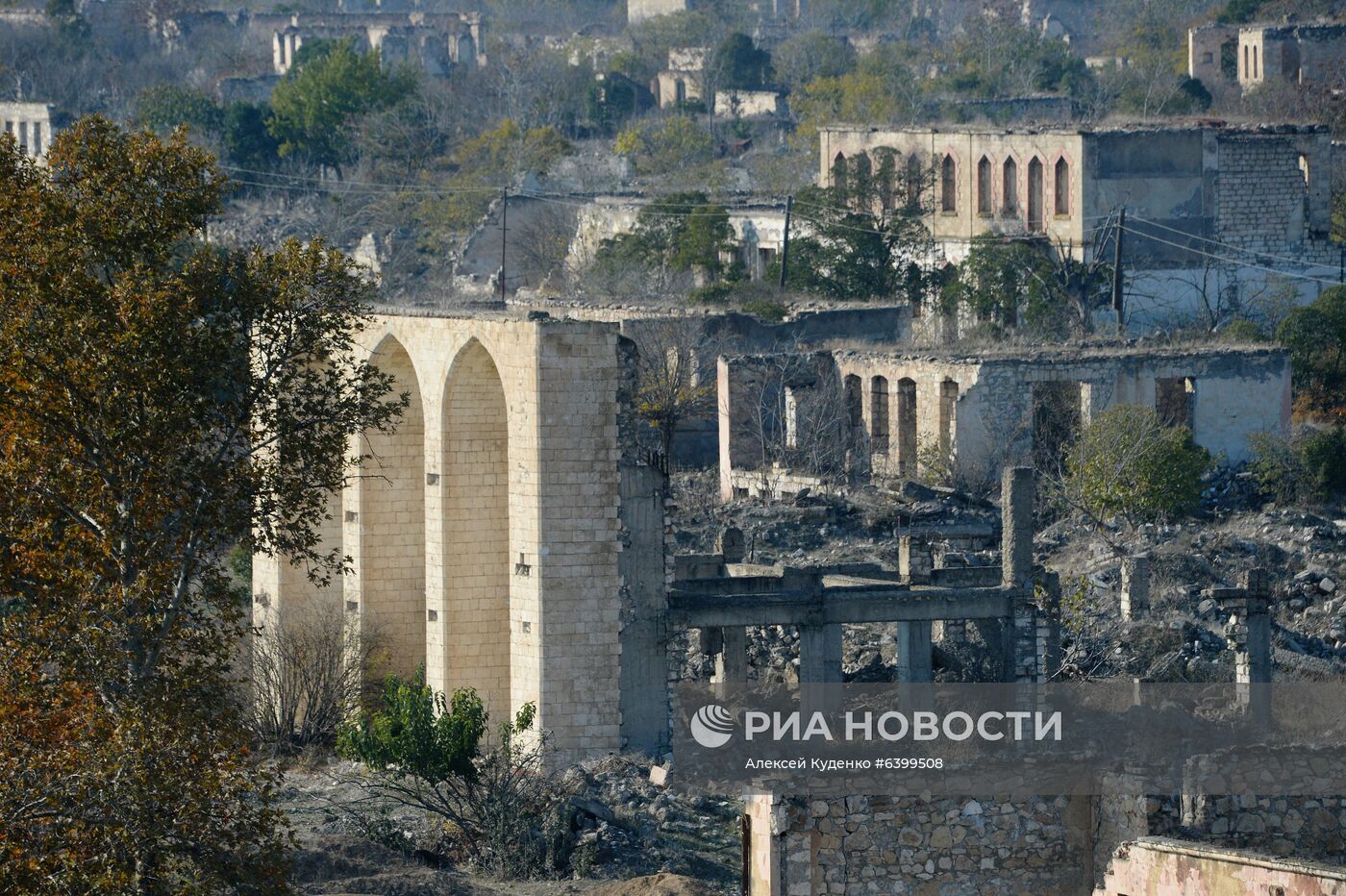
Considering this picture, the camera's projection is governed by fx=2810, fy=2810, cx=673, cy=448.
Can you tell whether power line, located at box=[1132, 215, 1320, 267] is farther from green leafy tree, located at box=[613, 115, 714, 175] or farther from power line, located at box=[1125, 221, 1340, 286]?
green leafy tree, located at box=[613, 115, 714, 175]

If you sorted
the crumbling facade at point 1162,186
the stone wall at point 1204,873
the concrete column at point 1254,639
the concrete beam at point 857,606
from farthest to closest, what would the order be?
the crumbling facade at point 1162,186
the concrete beam at point 857,606
the concrete column at point 1254,639
the stone wall at point 1204,873

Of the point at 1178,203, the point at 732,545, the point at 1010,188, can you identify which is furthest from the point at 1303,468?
the point at 1010,188

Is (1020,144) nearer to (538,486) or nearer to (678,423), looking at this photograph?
(678,423)

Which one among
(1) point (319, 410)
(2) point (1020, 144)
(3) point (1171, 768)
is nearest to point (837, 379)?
(2) point (1020, 144)

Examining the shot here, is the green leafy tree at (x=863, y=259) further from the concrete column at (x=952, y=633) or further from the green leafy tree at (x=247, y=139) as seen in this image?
the green leafy tree at (x=247, y=139)

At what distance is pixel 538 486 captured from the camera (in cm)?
2195

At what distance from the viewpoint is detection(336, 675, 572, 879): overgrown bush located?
65.0 ft

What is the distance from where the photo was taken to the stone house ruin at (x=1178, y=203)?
39.6m

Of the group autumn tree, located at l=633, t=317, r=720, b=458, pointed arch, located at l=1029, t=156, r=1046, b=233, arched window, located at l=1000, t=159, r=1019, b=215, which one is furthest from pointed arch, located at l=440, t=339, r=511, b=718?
arched window, located at l=1000, t=159, r=1019, b=215

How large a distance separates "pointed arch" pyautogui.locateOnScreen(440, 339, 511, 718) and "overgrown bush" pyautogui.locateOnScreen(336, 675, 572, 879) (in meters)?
2.30

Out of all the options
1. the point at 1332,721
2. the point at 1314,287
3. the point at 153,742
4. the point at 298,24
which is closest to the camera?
the point at 153,742

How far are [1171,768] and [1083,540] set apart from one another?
490 inches

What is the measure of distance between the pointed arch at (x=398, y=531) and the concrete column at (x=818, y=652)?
5023 mm

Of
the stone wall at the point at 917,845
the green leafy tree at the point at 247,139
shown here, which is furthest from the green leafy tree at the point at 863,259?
the stone wall at the point at 917,845
